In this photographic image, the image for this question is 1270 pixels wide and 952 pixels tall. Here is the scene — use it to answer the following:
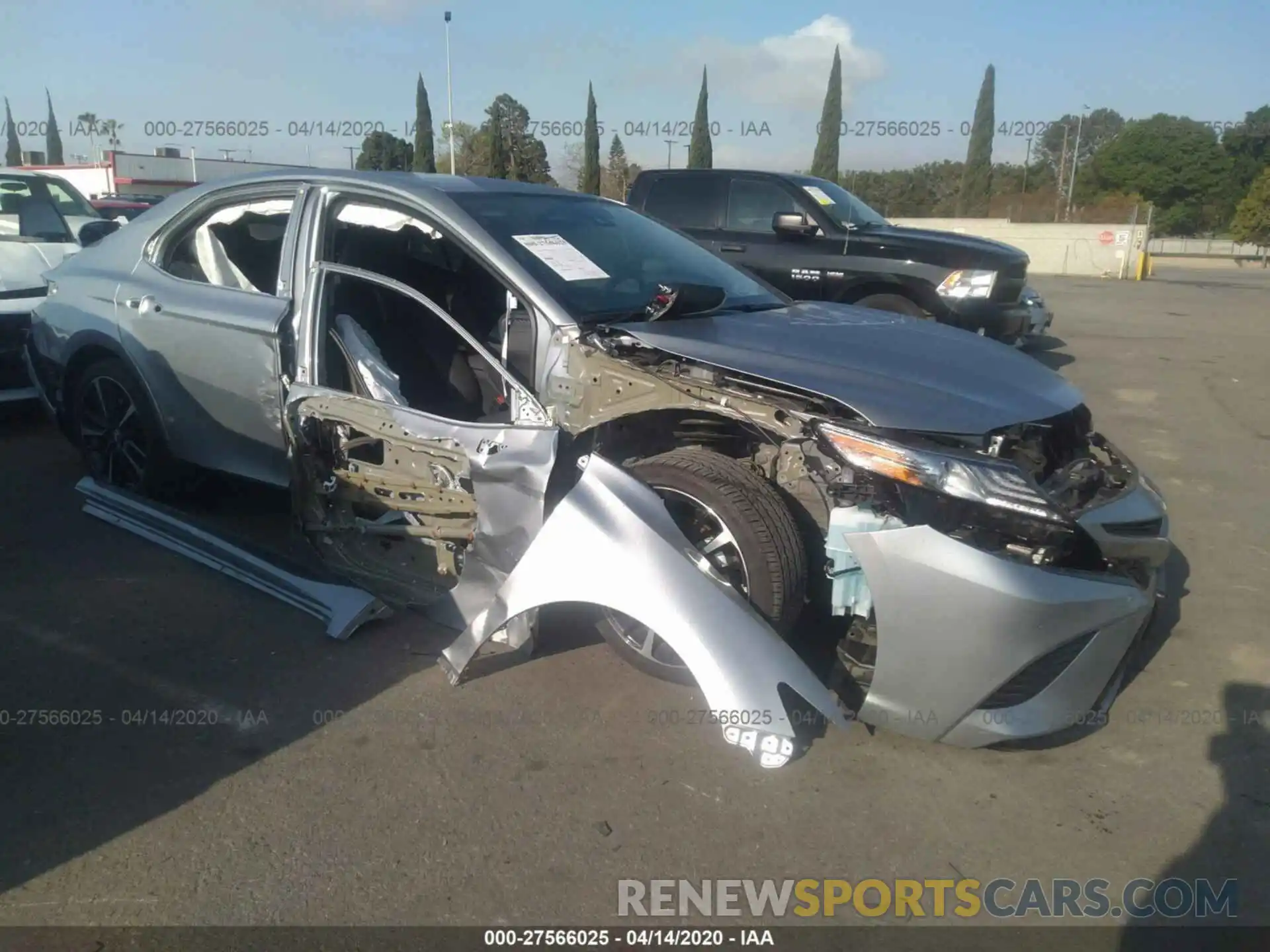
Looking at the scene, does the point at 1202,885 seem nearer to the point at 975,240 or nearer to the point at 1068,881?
the point at 1068,881

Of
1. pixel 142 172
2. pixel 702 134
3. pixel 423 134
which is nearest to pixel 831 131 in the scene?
pixel 702 134

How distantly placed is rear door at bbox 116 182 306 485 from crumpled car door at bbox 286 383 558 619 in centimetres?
25

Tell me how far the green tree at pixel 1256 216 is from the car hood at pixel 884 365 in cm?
4732

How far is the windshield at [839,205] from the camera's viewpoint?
910 cm

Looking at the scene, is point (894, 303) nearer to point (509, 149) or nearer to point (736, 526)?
point (736, 526)

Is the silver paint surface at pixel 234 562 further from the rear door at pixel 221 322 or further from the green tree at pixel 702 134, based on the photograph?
the green tree at pixel 702 134

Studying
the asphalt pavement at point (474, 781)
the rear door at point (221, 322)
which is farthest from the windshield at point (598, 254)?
the asphalt pavement at point (474, 781)

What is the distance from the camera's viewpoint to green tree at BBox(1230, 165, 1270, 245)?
4256cm

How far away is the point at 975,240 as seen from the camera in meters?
9.30

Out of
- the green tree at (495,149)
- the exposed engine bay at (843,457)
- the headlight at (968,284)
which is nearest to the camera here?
the exposed engine bay at (843,457)

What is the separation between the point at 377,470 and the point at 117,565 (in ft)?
5.01

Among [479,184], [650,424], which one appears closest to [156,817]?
[650,424]

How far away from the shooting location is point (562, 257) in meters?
3.87

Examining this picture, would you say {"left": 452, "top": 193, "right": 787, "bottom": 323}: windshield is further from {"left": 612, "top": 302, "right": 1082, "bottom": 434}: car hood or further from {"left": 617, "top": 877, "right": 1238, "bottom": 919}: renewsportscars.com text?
{"left": 617, "top": 877, "right": 1238, "bottom": 919}: renewsportscars.com text
